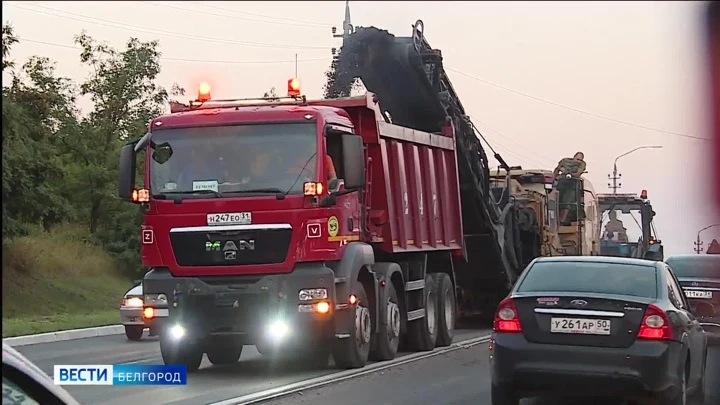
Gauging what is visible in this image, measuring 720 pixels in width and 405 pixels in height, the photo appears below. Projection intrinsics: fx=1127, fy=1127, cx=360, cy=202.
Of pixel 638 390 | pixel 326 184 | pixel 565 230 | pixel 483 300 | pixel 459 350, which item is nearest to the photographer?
pixel 638 390

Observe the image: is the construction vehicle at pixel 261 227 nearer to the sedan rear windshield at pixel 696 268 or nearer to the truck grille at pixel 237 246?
the truck grille at pixel 237 246

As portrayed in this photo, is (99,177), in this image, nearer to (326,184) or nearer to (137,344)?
(137,344)

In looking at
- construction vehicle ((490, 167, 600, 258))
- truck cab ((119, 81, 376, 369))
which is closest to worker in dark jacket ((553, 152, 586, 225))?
construction vehicle ((490, 167, 600, 258))

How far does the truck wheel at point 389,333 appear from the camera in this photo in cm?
1438

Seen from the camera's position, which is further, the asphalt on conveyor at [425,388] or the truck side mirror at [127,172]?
the truck side mirror at [127,172]

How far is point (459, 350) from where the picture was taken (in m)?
16.7

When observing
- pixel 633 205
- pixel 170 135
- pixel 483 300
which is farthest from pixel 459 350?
pixel 633 205

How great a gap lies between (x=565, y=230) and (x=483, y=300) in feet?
13.3

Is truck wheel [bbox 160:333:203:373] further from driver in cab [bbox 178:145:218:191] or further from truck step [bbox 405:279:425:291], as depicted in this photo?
truck step [bbox 405:279:425:291]

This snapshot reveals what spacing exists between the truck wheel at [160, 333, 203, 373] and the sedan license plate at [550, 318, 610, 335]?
5345 millimetres

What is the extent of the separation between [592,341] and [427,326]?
24.0ft

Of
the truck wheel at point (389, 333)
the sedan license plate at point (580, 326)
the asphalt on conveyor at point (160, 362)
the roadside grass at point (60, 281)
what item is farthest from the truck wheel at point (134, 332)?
the sedan license plate at point (580, 326)

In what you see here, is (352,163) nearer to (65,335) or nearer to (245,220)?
(245,220)

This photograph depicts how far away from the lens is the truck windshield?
12758 millimetres
